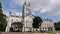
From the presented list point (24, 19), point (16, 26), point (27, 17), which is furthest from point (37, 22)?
point (16, 26)

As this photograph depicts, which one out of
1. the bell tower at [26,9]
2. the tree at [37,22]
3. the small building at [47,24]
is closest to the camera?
the bell tower at [26,9]

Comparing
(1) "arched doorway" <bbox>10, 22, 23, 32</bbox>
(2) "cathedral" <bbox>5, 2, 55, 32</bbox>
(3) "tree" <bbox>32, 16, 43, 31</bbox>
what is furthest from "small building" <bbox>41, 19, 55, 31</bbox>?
(1) "arched doorway" <bbox>10, 22, 23, 32</bbox>

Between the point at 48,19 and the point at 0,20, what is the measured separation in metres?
39.2

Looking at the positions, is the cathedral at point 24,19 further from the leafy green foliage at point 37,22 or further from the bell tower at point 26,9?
the leafy green foliage at point 37,22

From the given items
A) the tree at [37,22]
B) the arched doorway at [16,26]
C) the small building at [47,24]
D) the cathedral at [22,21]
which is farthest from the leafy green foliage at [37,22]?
the arched doorway at [16,26]

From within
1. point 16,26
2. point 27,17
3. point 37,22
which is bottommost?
point 16,26

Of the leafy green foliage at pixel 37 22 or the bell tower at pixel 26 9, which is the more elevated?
the bell tower at pixel 26 9

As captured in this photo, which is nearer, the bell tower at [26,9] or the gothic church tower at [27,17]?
the gothic church tower at [27,17]

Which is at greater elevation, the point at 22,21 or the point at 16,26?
the point at 22,21

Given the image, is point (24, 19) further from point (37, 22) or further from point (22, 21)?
point (37, 22)

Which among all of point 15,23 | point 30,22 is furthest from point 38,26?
point 15,23

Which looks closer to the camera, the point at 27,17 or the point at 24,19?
the point at 24,19

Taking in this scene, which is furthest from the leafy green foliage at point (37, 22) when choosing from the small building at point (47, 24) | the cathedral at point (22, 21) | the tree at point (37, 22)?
the cathedral at point (22, 21)

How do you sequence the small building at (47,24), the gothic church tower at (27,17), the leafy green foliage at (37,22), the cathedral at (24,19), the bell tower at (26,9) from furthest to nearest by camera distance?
the small building at (47,24) < the leafy green foliage at (37,22) < the bell tower at (26,9) < the gothic church tower at (27,17) < the cathedral at (24,19)
